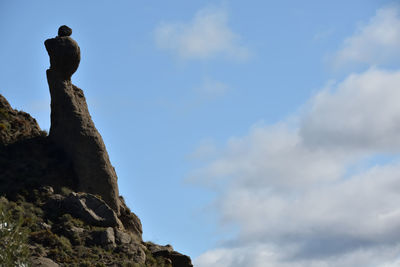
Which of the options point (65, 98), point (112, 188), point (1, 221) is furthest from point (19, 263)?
point (65, 98)

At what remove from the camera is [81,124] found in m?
45.5

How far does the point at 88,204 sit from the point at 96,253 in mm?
3845

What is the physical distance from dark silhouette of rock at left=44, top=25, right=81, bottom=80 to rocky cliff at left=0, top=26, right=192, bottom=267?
66 millimetres

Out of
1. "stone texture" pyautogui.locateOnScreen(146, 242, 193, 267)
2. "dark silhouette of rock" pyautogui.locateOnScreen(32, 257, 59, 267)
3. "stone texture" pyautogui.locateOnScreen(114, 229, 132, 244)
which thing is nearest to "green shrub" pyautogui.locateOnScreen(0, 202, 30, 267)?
"dark silhouette of rock" pyautogui.locateOnScreen(32, 257, 59, 267)

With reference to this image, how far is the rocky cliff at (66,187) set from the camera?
3816cm

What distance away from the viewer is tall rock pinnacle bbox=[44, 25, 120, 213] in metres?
44.1

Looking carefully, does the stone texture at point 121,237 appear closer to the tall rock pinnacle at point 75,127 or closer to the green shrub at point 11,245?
the tall rock pinnacle at point 75,127

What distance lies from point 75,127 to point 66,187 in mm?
4308

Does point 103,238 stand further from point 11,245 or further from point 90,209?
point 11,245

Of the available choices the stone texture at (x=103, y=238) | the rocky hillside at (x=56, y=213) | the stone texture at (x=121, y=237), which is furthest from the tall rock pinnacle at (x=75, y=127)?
the stone texture at (x=103, y=238)

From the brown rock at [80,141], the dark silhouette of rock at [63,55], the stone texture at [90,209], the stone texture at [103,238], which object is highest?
the dark silhouette of rock at [63,55]

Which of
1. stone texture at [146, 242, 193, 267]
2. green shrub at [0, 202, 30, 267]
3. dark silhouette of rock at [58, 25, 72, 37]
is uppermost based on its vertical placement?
dark silhouette of rock at [58, 25, 72, 37]

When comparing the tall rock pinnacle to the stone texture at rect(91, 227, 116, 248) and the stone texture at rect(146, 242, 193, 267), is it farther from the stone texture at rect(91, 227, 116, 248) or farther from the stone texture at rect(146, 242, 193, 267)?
the stone texture at rect(91, 227, 116, 248)

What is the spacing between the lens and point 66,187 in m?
42.9
